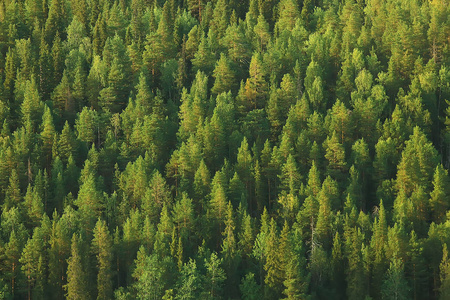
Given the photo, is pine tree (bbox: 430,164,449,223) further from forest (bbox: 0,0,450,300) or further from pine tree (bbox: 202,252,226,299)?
pine tree (bbox: 202,252,226,299)

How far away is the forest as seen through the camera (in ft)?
318

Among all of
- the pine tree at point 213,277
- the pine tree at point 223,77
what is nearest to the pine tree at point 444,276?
the pine tree at point 213,277

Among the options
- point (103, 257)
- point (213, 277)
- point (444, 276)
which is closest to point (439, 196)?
point (444, 276)

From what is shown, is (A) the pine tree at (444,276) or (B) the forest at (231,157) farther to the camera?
(B) the forest at (231,157)

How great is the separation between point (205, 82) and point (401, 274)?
52306mm

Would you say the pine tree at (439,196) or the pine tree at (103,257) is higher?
the pine tree at (439,196)

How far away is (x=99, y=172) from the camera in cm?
11831

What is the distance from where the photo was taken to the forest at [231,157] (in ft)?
318

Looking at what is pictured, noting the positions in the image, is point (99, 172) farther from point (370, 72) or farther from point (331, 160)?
point (370, 72)

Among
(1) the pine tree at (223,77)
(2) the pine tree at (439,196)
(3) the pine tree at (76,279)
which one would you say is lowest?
(3) the pine tree at (76,279)

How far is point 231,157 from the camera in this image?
4658 inches

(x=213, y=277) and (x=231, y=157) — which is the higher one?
(x=231, y=157)

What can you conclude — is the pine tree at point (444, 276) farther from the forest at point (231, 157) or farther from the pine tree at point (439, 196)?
the pine tree at point (439, 196)

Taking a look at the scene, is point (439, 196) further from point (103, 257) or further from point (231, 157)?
point (103, 257)
